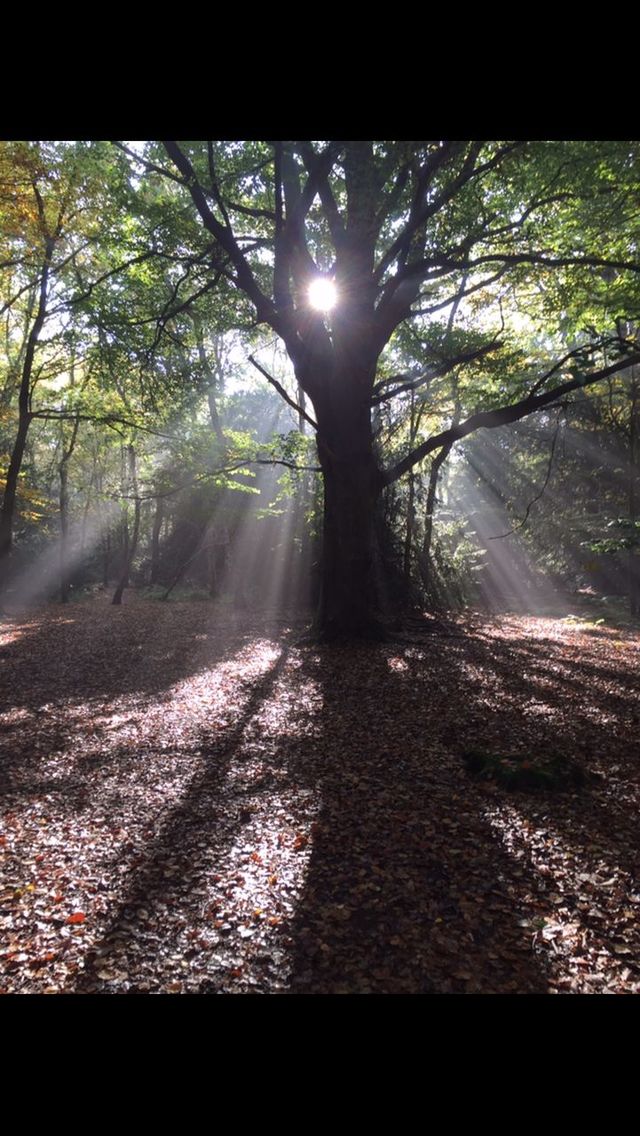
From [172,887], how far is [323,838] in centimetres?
105

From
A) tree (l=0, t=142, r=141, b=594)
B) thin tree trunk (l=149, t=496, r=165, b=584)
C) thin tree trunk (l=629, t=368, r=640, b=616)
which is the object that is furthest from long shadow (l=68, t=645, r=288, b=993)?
thin tree trunk (l=149, t=496, r=165, b=584)

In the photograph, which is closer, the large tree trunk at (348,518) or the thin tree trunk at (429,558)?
the large tree trunk at (348,518)

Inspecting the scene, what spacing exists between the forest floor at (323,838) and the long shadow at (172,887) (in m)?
0.01

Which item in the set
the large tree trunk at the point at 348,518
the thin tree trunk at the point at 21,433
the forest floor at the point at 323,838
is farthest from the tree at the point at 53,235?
the forest floor at the point at 323,838

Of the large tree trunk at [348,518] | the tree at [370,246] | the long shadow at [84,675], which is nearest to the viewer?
the long shadow at [84,675]

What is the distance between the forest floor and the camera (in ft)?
8.52

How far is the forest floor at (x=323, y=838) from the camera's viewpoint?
2598 millimetres

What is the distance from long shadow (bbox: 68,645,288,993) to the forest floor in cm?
1

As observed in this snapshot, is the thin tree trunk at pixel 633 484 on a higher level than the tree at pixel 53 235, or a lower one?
→ lower

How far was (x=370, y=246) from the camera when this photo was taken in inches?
374

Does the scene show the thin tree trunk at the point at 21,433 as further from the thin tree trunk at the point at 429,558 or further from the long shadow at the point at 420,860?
the long shadow at the point at 420,860
